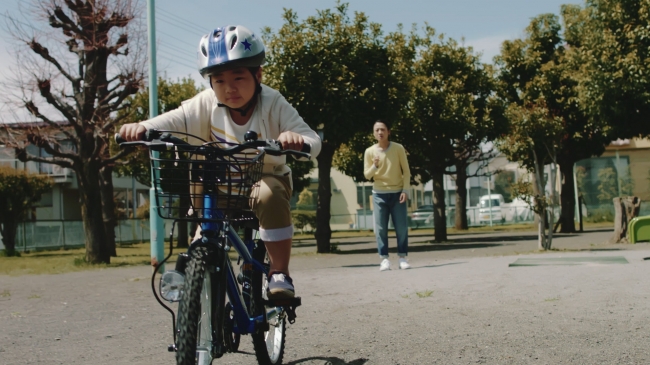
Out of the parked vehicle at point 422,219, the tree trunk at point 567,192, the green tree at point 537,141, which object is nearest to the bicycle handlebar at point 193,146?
the green tree at point 537,141

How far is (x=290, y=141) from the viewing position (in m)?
3.37

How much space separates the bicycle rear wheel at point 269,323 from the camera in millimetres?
3871

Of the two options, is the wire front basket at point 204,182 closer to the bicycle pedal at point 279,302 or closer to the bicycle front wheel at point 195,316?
the bicycle front wheel at point 195,316

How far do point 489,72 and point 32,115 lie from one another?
18.6m

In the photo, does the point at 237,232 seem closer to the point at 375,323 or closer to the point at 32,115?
the point at 375,323

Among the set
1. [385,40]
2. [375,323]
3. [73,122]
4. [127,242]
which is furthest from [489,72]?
[375,323]

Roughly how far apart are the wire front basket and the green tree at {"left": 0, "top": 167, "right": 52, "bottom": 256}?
93.8 ft

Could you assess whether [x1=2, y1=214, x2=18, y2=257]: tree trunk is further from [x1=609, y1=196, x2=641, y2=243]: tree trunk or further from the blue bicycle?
the blue bicycle

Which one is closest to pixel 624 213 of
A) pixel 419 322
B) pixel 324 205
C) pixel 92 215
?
pixel 324 205

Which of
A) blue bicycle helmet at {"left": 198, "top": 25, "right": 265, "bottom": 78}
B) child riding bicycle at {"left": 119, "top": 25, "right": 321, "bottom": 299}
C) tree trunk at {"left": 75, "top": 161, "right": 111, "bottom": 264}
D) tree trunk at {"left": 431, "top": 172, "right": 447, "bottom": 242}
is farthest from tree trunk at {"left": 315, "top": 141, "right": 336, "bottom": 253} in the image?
blue bicycle helmet at {"left": 198, "top": 25, "right": 265, "bottom": 78}

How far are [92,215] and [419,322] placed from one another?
1474 cm

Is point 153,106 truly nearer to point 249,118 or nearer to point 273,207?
point 249,118

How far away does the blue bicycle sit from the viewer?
9.94 ft

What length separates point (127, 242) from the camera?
39.7 m
